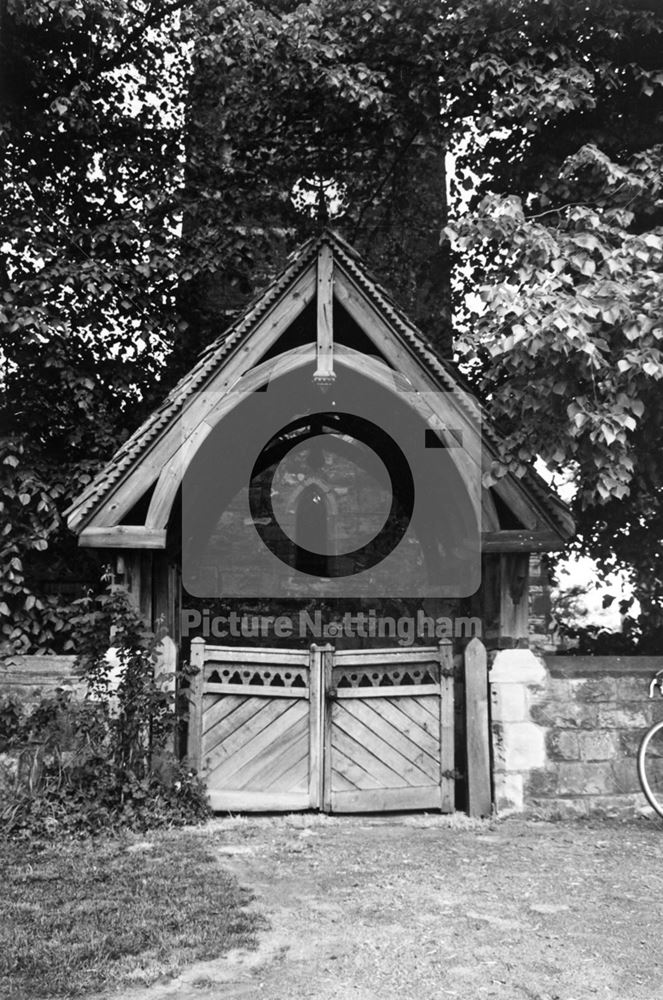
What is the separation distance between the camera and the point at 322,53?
29.1 feet

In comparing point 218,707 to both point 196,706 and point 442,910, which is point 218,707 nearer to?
point 196,706

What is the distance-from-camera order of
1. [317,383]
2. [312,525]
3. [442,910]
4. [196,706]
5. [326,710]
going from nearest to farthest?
1. [442,910]
2. [317,383]
3. [196,706]
4. [326,710]
5. [312,525]

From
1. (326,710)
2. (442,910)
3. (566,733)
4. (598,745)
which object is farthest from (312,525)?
(442,910)

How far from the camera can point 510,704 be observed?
256 inches

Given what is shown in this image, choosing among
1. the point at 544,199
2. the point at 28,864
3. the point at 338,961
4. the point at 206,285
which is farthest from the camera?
the point at 206,285

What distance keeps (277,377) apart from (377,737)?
2671 mm

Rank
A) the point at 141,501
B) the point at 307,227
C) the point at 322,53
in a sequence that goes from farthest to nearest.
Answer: the point at 307,227, the point at 322,53, the point at 141,501

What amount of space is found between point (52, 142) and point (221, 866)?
7.26 metres

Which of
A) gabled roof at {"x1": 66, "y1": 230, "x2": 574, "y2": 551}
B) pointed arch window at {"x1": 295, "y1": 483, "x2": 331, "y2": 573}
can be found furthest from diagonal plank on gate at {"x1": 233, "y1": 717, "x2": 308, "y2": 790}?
pointed arch window at {"x1": 295, "y1": 483, "x2": 331, "y2": 573}

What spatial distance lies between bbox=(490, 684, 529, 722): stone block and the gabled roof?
1.07 m

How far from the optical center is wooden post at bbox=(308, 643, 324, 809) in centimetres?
646

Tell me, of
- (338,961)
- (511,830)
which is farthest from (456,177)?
(338,961)

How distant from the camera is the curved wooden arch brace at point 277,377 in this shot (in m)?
6.15

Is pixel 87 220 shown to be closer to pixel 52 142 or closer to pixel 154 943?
pixel 52 142
